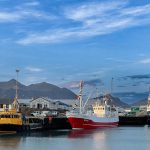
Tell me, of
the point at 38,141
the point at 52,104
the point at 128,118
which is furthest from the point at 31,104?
the point at 38,141

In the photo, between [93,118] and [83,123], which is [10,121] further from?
[93,118]

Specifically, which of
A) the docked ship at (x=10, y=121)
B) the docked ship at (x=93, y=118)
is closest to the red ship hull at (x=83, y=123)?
the docked ship at (x=93, y=118)

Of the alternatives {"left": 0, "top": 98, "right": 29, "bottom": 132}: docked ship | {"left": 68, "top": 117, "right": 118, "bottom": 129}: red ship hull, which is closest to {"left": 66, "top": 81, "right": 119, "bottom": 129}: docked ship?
{"left": 68, "top": 117, "right": 118, "bottom": 129}: red ship hull

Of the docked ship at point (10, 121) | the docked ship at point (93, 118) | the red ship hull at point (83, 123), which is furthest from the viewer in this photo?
the docked ship at point (93, 118)

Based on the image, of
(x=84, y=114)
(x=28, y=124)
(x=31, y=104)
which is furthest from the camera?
(x=31, y=104)

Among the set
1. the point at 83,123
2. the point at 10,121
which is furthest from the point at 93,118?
the point at 10,121

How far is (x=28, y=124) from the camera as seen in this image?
89375 millimetres

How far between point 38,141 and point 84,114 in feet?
140

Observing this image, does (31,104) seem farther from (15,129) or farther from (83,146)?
(83,146)

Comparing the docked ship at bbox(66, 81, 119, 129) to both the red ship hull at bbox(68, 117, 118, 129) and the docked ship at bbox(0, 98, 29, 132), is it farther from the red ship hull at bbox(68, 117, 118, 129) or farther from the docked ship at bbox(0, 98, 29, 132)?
the docked ship at bbox(0, 98, 29, 132)

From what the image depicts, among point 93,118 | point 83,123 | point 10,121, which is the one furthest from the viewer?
point 93,118

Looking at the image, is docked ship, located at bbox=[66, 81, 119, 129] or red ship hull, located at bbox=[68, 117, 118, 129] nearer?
red ship hull, located at bbox=[68, 117, 118, 129]

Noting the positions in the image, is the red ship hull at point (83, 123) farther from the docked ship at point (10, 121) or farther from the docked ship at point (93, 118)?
the docked ship at point (10, 121)

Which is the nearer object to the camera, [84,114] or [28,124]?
[28,124]
